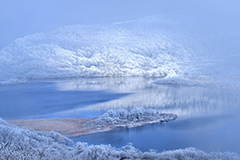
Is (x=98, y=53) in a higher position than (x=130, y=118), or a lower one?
A: higher

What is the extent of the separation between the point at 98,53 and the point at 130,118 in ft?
47.6

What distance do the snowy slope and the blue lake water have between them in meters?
5.72

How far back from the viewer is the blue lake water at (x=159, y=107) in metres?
5.47

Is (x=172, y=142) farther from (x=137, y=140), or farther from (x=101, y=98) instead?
(x=101, y=98)

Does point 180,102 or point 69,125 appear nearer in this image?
point 69,125

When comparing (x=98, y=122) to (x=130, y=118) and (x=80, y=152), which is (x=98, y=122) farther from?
(x=80, y=152)

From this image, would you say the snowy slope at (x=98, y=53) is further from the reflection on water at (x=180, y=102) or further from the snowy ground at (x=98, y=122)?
the snowy ground at (x=98, y=122)

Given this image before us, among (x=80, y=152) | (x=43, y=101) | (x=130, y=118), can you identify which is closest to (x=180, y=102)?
(x=130, y=118)

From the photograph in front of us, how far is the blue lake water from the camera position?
5.47 m

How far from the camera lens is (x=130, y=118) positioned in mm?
7000

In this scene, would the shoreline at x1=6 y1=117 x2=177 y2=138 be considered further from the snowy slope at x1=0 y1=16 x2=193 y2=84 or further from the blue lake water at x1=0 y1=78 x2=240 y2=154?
the snowy slope at x1=0 y1=16 x2=193 y2=84

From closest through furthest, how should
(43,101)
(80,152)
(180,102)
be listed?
(80,152), (180,102), (43,101)

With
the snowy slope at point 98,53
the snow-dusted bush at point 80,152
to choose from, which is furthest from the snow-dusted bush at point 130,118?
the snowy slope at point 98,53

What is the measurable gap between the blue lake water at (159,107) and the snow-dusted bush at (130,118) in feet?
1.03
